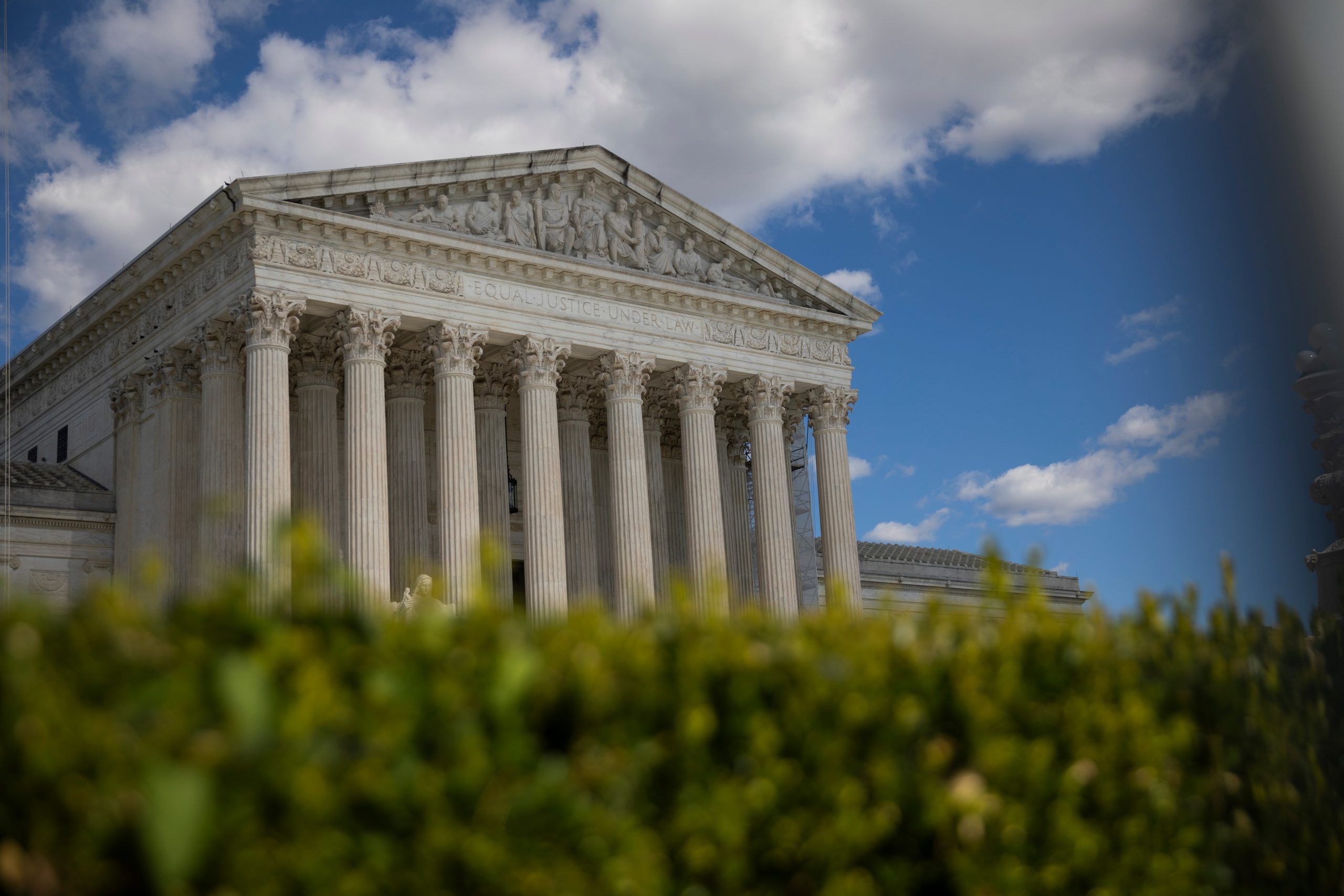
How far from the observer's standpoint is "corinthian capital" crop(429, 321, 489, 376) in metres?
35.3

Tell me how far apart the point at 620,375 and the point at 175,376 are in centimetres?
1223

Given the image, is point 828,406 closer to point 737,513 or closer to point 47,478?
point 737,513

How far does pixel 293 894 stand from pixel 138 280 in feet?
115

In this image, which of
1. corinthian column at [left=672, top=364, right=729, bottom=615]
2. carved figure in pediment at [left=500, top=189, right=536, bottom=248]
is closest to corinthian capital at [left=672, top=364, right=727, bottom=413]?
corinthian column at [left=672, top=364, right=729, bottom=615]

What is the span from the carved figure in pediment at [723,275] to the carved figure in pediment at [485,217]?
23.7 ft

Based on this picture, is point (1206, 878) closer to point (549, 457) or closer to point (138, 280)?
point (549, 457)

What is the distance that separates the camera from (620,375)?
38594 millimetres

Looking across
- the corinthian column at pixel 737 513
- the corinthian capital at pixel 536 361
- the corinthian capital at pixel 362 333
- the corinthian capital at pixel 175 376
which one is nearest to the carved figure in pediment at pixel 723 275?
the corinthian column at pixel 737 513

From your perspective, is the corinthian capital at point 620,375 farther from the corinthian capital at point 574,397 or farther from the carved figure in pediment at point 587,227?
the carved figure in pediment at point 587,227

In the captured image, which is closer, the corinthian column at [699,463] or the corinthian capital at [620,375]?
the corinthian capital at [620,375]

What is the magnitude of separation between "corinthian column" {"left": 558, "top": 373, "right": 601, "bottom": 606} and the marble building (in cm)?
7

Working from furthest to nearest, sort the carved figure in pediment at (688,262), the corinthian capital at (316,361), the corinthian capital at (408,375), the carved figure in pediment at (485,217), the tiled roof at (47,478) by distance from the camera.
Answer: the carved figure in pediment at (688,262) < the corinthian capital at (408,375) < the tiled roof at (47,478) < the corinthian capital at (316,361) < the carved figure in pediment at (485,217)

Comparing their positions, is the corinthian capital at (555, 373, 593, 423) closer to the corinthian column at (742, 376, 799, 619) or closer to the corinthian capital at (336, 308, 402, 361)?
the corinthian column at (742, 376, 799, 619)

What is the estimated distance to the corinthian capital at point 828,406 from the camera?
140 ft
